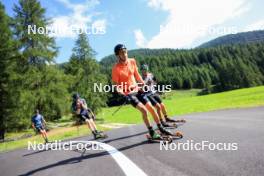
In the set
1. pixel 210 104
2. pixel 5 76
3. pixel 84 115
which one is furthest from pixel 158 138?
pixel 210 104

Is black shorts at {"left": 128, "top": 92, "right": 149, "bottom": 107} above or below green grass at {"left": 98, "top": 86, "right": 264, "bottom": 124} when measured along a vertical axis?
above

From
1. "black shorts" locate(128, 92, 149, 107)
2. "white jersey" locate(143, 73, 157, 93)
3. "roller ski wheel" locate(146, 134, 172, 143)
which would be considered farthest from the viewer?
"white jersey" locate(143, 73, 157, 93)

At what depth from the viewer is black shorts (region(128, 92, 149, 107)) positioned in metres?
7.43

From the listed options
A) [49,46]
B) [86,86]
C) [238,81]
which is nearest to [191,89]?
[238,81]

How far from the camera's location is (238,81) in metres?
126

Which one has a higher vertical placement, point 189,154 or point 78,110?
point 78,110

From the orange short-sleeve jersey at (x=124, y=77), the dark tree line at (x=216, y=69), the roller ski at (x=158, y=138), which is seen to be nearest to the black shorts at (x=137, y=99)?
the orange short-sleeve jersey at (x=124, y=77)

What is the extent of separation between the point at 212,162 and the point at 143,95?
364cm

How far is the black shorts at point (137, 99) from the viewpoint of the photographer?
743cm

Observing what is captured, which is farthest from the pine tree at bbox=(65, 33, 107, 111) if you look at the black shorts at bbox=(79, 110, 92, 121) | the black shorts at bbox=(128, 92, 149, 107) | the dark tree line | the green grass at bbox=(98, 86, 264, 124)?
the dark tree line

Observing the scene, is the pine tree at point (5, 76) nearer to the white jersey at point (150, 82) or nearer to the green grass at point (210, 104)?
the green grass at point (210, 104)

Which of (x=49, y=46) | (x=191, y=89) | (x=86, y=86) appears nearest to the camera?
(x=49, y=46)

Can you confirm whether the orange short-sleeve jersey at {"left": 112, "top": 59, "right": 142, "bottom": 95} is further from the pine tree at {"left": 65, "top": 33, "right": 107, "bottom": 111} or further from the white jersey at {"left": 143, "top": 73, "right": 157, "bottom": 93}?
the pine tree at {"left": 65, "top": 33, "right": 107, "bottom": 111}

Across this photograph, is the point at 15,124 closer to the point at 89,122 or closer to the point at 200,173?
the point at 89,122
